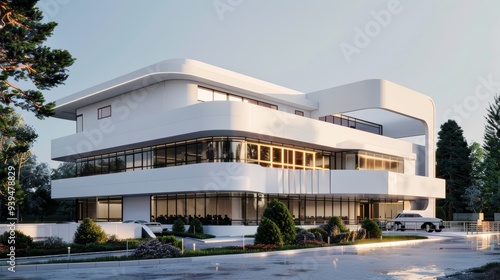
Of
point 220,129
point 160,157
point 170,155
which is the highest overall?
point 220,129

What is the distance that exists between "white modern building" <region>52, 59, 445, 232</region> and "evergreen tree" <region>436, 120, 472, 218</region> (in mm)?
16393

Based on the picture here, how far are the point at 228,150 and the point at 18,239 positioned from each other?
20233mm

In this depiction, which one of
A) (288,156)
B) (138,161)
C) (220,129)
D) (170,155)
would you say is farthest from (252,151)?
(138,161)

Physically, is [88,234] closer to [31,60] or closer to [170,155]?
[31,60]

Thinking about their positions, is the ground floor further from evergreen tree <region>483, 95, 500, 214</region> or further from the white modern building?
evergreen tree <region>483, 95, 500, 214</region>

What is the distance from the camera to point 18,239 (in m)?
24.2

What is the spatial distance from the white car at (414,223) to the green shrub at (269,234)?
27.1m

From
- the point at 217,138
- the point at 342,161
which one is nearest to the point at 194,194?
the point at 217,138

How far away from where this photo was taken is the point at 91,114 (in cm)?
5428

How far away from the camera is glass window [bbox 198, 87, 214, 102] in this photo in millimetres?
45037

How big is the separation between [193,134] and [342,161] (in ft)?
55.6

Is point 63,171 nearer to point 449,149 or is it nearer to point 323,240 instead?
point 449,149

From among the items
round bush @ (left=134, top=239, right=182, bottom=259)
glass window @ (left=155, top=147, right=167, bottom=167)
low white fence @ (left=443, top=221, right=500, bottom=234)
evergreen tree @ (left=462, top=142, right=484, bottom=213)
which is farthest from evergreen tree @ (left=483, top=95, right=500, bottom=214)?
round bush @ (left=134, top=239, right=182, bottom=259)

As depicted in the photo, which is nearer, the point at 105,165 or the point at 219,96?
the point at 219,96
